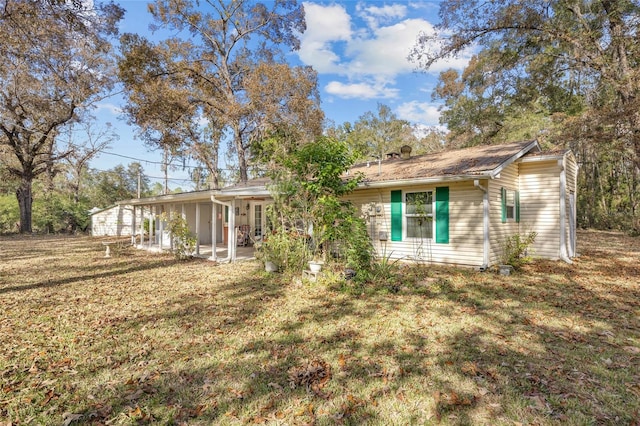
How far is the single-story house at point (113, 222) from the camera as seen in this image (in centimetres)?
2320

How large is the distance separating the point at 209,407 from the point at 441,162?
30.5 ft

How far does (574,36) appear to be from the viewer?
11.5m

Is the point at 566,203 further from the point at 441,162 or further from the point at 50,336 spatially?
the point at 50,336

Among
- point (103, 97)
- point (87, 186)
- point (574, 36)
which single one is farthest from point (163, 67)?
point (87, 186)

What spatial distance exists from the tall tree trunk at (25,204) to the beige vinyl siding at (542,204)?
94.2ft

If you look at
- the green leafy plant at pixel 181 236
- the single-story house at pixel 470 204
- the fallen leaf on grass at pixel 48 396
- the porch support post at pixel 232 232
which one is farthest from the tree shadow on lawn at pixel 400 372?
the green leafy plant at pixel 181 236

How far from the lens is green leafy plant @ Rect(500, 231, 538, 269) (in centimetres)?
839

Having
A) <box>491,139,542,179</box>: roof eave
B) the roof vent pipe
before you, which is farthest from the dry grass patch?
the roof vent pipe

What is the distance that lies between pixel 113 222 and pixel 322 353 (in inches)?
978

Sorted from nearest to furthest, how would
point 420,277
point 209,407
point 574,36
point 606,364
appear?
point 209,407 → point 606,364 → point 420,277 → point 574,36

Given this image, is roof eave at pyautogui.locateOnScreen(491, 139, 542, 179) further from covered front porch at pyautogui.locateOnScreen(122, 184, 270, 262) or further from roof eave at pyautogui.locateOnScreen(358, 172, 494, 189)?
covered front porch at pyautogui.locateOnScreen(122, 184, 270, 262)

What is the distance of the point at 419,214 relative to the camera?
891 centimetres

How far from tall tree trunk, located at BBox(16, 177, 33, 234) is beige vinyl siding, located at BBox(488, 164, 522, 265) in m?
27.8

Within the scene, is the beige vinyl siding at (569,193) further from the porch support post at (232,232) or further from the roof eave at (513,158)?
the porch support post at (232,232)
